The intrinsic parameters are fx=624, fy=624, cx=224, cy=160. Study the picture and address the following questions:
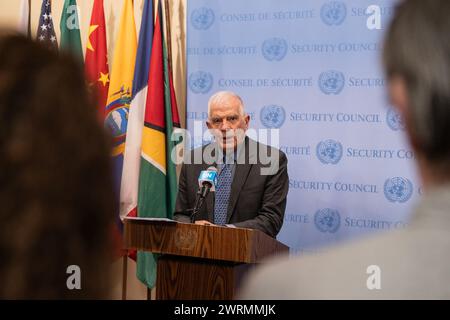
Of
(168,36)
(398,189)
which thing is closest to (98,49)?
(168,36)

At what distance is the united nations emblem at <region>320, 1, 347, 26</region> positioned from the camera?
518 cm

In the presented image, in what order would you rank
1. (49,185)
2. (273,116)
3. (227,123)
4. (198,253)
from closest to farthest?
(49,185), (198,253), (227,123), (273,116)

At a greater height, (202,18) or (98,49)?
(202,18)

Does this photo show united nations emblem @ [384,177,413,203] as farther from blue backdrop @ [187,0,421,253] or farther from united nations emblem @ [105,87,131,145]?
united nations emblem @ [105,87,131,145]

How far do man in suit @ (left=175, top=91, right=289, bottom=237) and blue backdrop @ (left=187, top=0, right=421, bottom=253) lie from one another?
66 centimetres

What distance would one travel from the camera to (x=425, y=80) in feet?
3.14

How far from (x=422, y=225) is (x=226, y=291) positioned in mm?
2582

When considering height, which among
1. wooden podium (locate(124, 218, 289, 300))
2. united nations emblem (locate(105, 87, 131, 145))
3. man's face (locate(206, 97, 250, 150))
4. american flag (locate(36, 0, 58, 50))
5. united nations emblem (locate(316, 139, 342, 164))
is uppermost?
american flag (locate(36, 0, 58, 50))

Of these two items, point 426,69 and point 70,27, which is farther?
point 70,27

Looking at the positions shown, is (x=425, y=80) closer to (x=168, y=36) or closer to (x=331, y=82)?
(x=331, y=82)

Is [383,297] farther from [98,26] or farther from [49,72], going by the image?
[98,26]

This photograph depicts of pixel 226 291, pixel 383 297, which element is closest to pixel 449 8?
pixel 383 297

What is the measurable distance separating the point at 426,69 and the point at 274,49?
4.56m

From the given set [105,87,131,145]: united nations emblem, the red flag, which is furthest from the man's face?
the red flag
